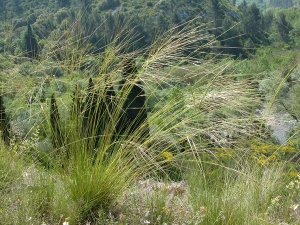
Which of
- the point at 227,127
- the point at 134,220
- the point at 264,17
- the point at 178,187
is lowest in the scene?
the point at 264,17

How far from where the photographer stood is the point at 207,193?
6.14 ft

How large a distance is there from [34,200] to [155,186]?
647 mm

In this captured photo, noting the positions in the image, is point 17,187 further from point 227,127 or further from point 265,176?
point 265,176

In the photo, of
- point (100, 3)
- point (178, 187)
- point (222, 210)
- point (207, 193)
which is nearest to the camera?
point (222, 210)

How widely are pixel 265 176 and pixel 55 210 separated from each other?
1299 millimetres

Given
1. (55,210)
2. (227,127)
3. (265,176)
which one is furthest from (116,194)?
(265,176)

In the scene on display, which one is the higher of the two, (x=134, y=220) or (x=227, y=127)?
(x=227, y=127)

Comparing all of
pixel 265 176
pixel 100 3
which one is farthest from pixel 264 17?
pixel 265 176

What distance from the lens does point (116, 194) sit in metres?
1.87

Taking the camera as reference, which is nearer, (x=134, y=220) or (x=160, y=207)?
(x=134, y=220)

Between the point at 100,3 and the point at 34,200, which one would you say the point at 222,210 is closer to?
the point at 34,200

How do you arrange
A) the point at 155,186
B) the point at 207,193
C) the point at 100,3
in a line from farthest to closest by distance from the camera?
the point at 100,3
the point at 155,186
the point at 207,193

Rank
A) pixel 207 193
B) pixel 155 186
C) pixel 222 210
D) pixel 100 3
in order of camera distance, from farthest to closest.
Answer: pixel 100 3
pixel 155 186
pixel 207 193
pixel 222 210

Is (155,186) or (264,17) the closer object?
(155,186)
